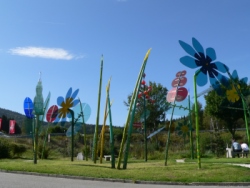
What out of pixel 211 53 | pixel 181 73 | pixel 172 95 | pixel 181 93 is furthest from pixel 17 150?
pixel 211 53

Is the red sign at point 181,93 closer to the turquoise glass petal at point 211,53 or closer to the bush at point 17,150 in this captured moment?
the turquoise glass petal at point 211,53

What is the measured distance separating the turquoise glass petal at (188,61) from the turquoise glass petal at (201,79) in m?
0.42

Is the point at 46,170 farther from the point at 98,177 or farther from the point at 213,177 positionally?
the point at 213,177

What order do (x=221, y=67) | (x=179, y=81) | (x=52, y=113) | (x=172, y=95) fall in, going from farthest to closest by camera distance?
(x=52, y=113) < (x=172, y=95) < (x=179, y=81) < (x=221, y=67)

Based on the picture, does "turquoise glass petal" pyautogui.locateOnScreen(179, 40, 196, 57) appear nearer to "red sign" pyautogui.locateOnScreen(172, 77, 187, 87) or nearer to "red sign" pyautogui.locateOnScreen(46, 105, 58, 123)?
"red sign" pyautogui.locateOnScreen(172, 77, 187, 87)

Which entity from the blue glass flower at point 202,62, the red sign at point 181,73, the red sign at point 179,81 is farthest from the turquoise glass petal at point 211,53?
the red sign at point 179,81

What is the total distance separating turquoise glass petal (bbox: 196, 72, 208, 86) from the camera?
14.0 meters

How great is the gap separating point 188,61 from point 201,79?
90 centimetres

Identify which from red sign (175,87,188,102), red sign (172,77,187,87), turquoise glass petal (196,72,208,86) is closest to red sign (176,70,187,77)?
red sign (172,77,187,87)

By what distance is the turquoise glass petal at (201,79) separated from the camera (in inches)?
551

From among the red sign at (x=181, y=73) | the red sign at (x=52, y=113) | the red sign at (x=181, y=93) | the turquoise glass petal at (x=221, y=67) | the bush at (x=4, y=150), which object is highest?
the red sign at (x=181, y=73)

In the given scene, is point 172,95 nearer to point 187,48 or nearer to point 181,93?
point 181,93

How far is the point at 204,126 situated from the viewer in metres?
52.5

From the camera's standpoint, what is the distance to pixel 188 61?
45.4ft
